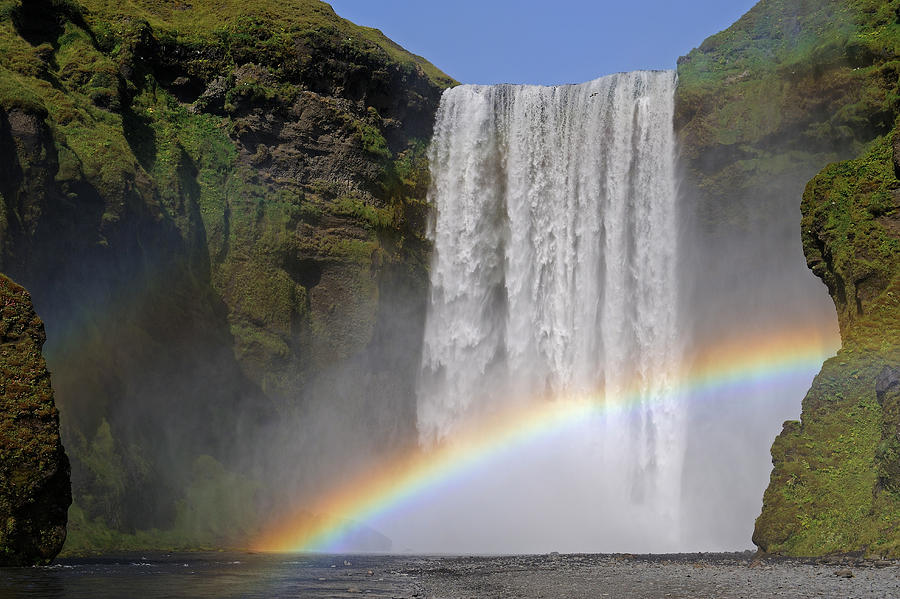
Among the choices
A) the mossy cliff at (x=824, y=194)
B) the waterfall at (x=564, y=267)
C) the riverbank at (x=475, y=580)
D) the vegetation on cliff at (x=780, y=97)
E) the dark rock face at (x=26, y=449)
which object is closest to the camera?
the riverbank at (x=475, y=580)

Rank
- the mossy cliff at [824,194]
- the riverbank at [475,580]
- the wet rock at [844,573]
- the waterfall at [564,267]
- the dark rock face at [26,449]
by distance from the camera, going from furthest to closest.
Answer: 1. the waterfall at [564,267]
2. the mossy cliff at [824,194]
3. the dark rock face at [26,449]
4. the wet rock at [844,573]
5. the riverbank at [475,580]

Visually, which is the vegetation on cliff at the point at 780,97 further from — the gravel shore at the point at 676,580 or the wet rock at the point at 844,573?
the wet rock at the point at 844,573

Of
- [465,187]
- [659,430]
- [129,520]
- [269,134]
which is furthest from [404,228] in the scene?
[129,520]

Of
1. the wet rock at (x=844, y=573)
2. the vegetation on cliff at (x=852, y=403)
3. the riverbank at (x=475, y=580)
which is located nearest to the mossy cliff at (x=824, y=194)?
the vegetation on cliff at (x=852, y=403)

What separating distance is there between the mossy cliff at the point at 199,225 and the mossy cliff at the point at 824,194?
52.2 feet

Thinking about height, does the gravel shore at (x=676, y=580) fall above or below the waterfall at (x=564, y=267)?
below

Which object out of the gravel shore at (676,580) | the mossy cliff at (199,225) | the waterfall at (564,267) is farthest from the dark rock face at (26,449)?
the waterfall at (564,267)

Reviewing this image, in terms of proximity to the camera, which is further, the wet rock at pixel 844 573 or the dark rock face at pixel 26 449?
the dark rock face at pixel 26 449

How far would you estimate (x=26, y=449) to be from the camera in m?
21.2

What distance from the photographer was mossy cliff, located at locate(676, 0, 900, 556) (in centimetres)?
2291

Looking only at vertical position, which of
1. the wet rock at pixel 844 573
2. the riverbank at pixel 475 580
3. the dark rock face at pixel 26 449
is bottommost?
the riverbank at pixel 475 580

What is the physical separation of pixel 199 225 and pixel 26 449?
23.6 metres

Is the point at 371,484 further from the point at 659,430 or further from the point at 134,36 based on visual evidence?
the point at 134,36

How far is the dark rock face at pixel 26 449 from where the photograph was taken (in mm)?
20859
